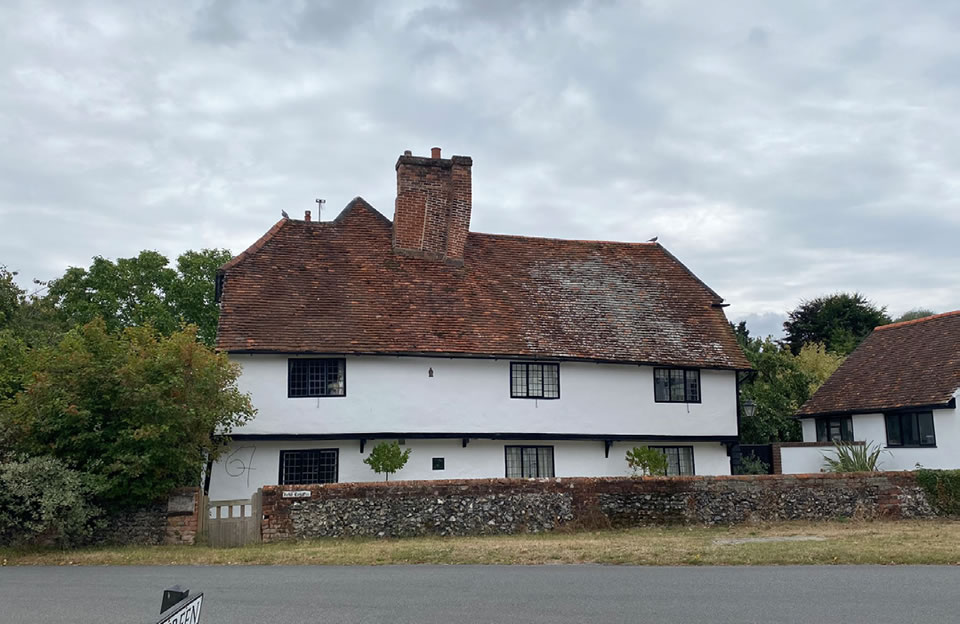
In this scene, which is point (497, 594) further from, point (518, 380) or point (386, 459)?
point (518, 380)

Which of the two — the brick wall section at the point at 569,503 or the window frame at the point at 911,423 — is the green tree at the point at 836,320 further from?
the brick wall section at the point at 569,503

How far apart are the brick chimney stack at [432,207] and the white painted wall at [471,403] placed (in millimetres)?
4691

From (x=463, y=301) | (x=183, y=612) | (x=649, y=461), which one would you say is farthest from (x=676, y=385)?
(x=183, y=612)

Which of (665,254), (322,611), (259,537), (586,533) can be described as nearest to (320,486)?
(259,537)

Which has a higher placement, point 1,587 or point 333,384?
point 333,384

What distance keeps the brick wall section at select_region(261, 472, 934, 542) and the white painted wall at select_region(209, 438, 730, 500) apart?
4.35 metres

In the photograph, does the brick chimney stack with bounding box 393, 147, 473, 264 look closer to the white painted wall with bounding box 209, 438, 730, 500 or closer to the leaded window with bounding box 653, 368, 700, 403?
the white painted wall with bounding box 209, 438, 730, 500

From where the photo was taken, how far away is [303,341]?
2353cm

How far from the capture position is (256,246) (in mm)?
26406

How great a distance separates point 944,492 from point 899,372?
9770mm

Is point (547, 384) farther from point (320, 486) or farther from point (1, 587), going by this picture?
point (1, 587)

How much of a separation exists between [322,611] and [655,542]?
863cm

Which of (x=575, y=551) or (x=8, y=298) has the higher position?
(x=8, y=298)

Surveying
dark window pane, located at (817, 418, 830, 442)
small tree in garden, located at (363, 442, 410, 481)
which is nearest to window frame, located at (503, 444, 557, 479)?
small tree in garden, located at (363, 442, 410, 481)
